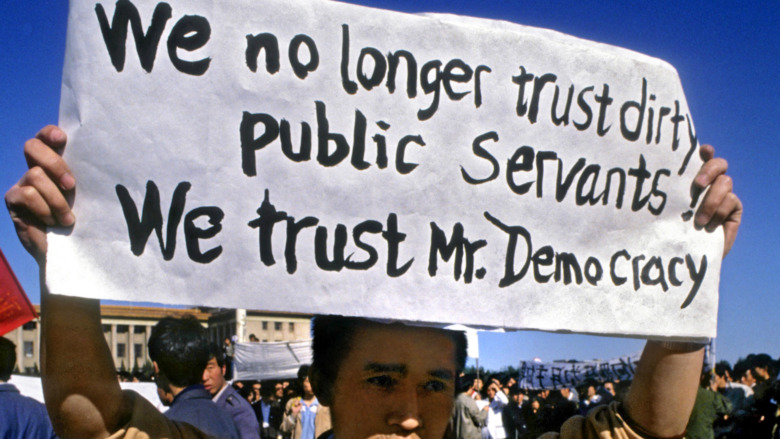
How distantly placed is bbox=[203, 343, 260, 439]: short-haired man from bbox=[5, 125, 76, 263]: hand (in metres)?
2.89

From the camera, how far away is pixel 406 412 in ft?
5.74

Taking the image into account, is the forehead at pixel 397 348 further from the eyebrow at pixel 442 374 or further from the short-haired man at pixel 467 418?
the short-haired man at pixel 467 418

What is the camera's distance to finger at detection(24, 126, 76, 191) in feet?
4.55

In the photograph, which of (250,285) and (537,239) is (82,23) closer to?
(250,285)

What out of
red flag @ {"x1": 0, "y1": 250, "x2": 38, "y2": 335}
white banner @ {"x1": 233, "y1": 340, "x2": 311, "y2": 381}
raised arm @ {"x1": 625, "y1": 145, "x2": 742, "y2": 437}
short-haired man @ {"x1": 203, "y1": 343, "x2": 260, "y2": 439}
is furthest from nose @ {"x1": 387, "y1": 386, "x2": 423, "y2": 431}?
white banner @ {"x1": 233, "y1": 340, "x2": 311, "y2": 381}

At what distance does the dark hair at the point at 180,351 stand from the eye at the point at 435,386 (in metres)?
2.26

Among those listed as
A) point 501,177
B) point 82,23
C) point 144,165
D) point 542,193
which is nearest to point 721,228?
point 542,193

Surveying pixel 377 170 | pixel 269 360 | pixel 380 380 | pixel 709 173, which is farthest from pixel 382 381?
pixel 269 360

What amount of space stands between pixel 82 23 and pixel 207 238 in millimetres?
491

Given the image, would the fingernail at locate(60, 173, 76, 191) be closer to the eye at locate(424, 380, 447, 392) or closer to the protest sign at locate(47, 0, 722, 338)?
the protest sign at locate(47, 0, 722, 338)

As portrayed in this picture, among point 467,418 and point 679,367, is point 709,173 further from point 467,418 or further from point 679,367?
point 467,418

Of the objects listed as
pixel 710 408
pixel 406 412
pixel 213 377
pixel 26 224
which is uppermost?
pixel 26 224

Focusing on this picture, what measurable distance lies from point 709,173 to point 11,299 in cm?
226

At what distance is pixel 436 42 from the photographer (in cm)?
167
